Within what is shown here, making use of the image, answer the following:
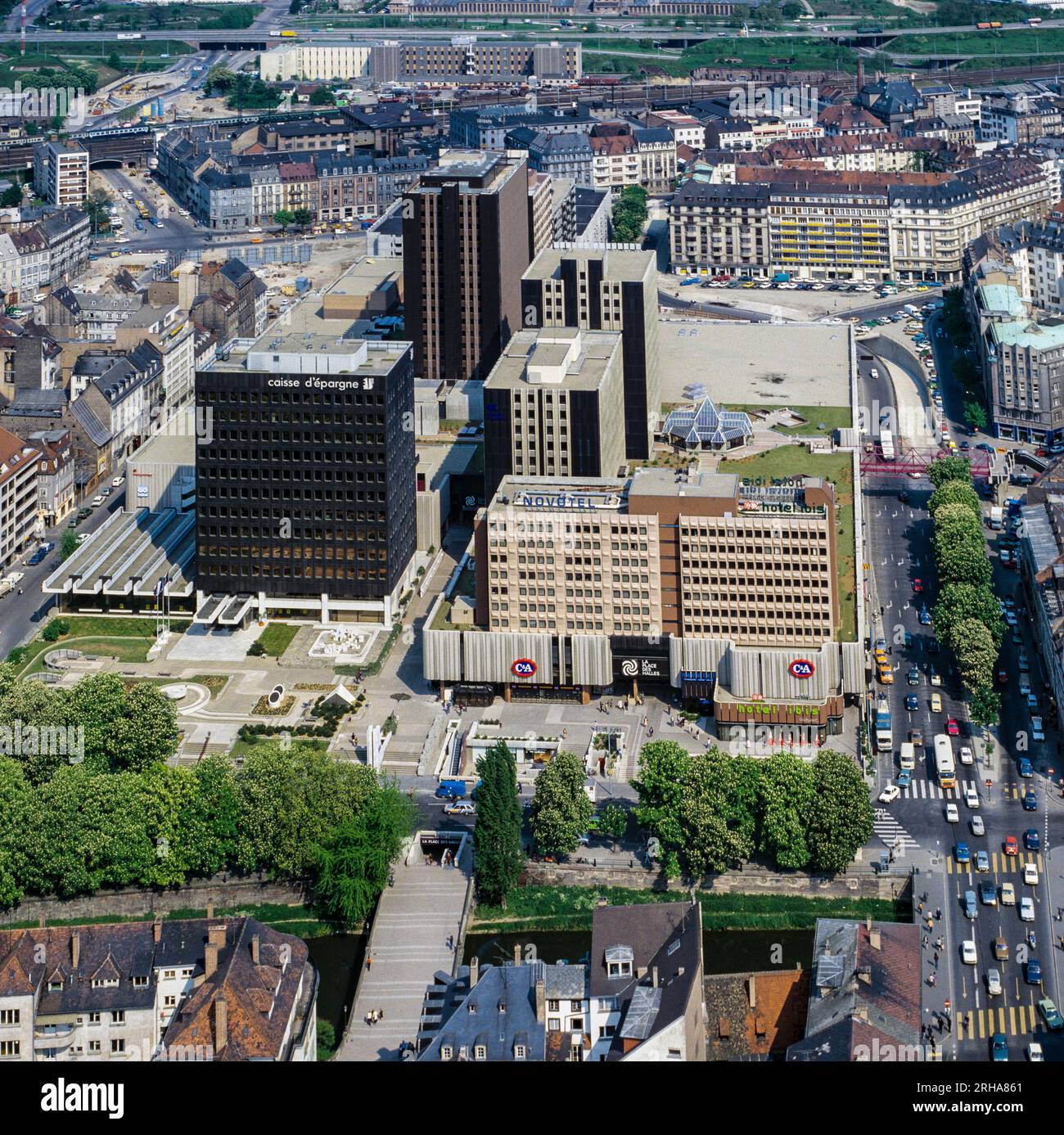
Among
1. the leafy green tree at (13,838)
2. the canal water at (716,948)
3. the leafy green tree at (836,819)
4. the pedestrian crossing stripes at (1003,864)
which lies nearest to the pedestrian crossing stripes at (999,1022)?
the canal water at (716,948)

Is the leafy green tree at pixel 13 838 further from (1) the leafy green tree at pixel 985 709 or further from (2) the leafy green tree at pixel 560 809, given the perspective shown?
(1) the leafy green tree at pixel 985 709

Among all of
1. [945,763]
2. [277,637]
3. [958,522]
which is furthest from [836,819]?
[277,637]

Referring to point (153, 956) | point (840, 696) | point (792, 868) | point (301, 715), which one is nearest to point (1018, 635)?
point (840, 696)

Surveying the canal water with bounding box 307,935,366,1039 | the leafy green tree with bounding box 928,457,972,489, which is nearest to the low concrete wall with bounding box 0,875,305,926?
the canal water with bounding box 307,935,366,1039

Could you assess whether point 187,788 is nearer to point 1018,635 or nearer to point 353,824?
point 353,824

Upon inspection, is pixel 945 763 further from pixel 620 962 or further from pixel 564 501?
pixel 620 962

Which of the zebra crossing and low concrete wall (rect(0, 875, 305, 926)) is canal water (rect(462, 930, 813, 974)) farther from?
the zebra crossing

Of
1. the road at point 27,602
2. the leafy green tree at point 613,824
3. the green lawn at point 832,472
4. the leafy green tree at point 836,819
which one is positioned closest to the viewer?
the leafy green tree at point 836,819
